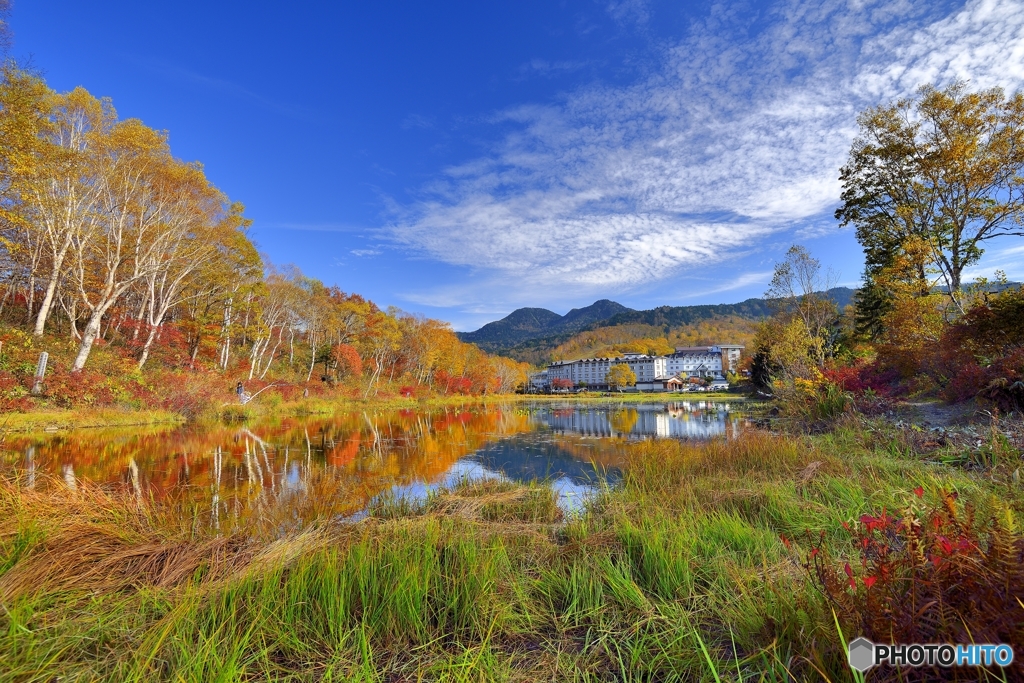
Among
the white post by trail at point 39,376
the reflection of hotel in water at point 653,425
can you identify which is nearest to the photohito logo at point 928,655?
the reflection of hotel in water at point 653,425

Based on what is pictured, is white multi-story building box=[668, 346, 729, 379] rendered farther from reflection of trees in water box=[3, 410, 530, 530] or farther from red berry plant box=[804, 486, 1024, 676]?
red berry plant box=[804, 486, 1024, 676]

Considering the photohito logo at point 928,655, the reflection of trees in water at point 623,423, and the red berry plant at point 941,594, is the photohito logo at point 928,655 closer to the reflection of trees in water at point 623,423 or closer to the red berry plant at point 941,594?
the red berry plant at point 941,594

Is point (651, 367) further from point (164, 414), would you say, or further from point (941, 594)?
point (941, 594)

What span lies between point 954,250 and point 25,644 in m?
21.7

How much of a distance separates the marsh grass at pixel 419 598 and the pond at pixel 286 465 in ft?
3.75

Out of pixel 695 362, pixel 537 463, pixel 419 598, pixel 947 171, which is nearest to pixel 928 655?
pixel 419 598

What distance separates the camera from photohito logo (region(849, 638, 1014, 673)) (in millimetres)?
1312

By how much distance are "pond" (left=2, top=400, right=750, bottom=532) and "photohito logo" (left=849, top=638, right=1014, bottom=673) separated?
163 inches

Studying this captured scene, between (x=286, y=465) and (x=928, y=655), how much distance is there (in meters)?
10.5

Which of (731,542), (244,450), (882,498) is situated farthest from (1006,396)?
(244,450)

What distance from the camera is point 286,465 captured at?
9406 mm

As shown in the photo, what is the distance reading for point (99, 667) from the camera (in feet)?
6.40

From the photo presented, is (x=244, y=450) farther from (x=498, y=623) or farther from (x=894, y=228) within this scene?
(x=894, y=228)

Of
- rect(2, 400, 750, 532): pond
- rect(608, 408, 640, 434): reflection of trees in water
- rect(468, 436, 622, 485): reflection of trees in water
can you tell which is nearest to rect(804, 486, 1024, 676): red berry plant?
rect(2, 400, 750, 532): pond
